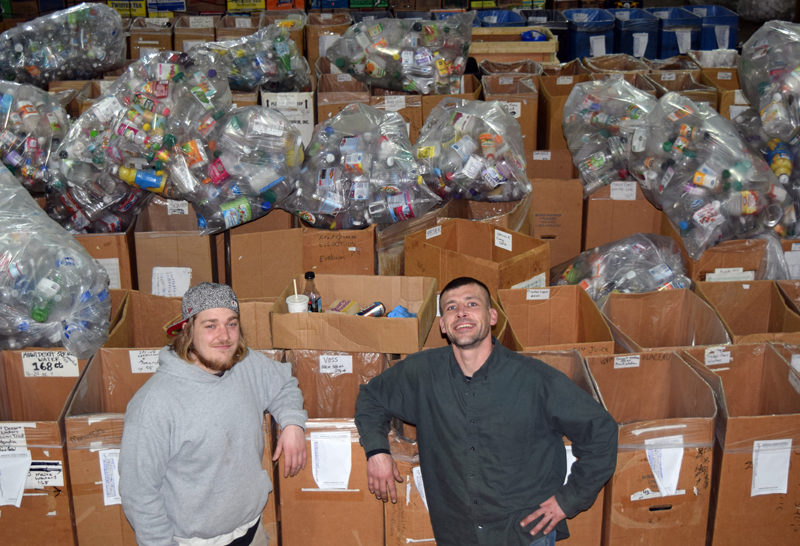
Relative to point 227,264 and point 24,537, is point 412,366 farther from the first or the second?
point 227,264

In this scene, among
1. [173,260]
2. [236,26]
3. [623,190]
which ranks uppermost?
[236,26]

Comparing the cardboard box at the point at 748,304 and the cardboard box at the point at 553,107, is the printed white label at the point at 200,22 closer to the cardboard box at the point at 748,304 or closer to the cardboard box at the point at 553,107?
the cardboard box at the point at 553,107

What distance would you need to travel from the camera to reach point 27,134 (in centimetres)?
391

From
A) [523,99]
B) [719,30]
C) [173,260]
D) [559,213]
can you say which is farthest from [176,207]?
[719,30]

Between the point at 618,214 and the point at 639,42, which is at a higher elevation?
the point at 639,42

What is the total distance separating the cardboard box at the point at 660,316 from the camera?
3.47 metres

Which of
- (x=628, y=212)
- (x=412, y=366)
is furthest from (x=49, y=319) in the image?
(x=628, y=212)

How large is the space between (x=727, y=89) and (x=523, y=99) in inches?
54.8

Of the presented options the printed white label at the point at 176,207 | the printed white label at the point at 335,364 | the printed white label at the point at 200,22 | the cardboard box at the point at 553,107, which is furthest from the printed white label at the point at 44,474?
the printed white label at the point at 200,22

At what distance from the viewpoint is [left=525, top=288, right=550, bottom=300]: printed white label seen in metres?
3.44

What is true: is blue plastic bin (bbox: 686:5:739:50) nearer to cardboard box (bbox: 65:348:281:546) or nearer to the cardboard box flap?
the cardboard box flap

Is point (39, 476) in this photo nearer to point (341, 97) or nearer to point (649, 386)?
point (649, 386)

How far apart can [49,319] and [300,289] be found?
38.9 inches

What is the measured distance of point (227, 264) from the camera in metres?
3.90
